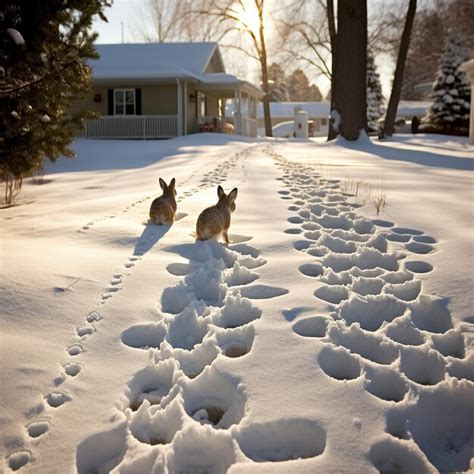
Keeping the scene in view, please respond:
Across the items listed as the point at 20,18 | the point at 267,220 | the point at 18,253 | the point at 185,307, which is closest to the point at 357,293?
the point at 185,307

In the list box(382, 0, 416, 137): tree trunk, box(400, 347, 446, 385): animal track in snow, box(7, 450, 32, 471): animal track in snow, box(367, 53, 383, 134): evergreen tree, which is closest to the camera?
box(7, 450, 32, 471): animal track in snow

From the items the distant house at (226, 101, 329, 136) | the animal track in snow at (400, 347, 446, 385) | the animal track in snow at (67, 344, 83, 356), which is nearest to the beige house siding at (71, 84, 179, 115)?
the animal track in snow at (67, 344, 83, 356)

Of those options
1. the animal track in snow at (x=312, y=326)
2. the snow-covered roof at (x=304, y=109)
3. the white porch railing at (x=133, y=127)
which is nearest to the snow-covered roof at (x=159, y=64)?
the white porch railing at (x=133, y=127)

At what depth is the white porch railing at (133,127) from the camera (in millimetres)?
22641

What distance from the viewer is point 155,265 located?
3.83 metres

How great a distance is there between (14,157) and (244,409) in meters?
4.64

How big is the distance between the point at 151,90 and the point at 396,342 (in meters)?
22.9

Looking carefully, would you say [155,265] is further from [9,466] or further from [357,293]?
[9,466]

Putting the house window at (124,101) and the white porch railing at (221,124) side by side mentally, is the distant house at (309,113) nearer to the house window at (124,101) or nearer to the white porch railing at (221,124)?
the white porch railing at (221,124)

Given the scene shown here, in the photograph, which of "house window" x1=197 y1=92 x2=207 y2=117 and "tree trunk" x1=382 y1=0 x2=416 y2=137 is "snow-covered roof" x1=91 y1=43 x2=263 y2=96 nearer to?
"house window" x1=197 y1=92 x2=207 y2=117

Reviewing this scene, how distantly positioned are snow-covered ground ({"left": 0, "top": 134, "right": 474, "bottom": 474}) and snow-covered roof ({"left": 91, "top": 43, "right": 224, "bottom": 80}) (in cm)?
1812

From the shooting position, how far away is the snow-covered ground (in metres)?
1.82

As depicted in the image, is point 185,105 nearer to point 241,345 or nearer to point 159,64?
point 159,64

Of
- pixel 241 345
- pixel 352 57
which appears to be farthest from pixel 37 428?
pixel 352 57
